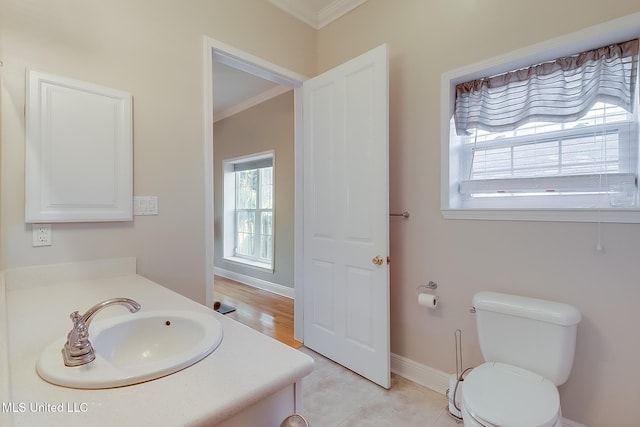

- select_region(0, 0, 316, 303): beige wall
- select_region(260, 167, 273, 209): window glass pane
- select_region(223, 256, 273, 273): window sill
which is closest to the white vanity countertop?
select_region(0, 0, 316, 303): beige wall

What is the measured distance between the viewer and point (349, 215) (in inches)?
84.4

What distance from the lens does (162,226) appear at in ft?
5.89

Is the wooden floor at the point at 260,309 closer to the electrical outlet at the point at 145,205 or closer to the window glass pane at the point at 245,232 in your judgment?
the window glass pane at the point at 245,232

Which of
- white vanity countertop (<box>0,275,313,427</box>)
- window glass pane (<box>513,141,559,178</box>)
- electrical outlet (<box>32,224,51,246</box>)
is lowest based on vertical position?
white vanity countertop (<box>0,275,313,427</box>)

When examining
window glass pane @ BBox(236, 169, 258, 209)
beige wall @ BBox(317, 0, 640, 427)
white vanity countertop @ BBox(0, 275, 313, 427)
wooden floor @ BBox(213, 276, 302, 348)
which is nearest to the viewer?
white vanity countertop @ BBox(0, 275, 313, 427)

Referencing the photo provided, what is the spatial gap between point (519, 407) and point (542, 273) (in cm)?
69

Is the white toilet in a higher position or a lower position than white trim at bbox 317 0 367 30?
lower

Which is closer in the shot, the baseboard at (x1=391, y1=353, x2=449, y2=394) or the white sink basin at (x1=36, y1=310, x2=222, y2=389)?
the white sink basin at (x1=36, y1=310, x2=222, y2=389)

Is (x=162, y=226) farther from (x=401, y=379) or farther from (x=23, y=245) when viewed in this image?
(x=401, y=379)

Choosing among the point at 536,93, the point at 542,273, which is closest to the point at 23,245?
the point at 542,273

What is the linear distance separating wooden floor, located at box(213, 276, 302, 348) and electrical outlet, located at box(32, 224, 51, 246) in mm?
1825

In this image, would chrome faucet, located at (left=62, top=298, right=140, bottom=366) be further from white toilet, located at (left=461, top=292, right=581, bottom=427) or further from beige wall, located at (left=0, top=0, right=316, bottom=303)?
white toilet, located at (left=461, top=292, right=581, bottom=427)

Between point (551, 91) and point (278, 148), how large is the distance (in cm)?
295
